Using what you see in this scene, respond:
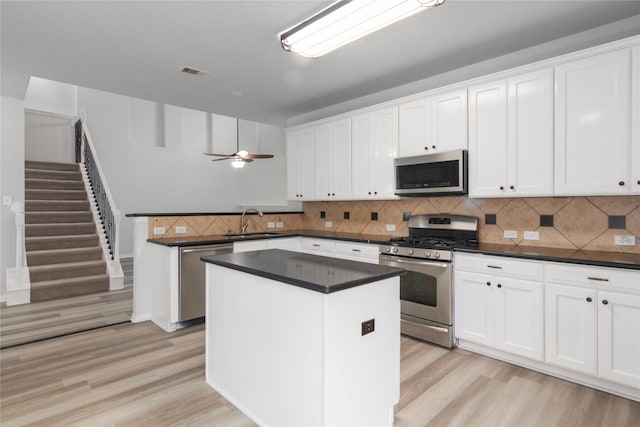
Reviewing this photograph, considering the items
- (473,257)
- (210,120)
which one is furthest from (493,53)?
(210,120)

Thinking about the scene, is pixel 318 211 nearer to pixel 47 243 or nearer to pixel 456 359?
pixel 456 359

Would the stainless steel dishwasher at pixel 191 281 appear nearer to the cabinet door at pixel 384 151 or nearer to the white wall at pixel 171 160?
the cabinet door at pixel 384 151

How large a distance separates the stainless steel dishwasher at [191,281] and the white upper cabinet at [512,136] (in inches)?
106

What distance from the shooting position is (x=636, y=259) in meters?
2.34

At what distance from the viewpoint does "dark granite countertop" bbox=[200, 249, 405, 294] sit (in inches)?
65.7

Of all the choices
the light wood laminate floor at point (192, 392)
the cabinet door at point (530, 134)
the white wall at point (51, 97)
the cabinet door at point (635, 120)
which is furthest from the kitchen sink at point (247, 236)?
the white wall at point (51, 97)

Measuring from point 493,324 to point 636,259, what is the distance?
1040 mm

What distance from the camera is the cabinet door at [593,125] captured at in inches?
95.8

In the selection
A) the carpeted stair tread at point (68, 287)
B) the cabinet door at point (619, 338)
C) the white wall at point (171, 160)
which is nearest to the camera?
the cabinet door at point (619, 338)

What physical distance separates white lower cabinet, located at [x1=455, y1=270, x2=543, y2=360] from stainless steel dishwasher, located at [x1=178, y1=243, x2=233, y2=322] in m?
2.43

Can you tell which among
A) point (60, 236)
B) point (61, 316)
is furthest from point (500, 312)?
point (60, 236)

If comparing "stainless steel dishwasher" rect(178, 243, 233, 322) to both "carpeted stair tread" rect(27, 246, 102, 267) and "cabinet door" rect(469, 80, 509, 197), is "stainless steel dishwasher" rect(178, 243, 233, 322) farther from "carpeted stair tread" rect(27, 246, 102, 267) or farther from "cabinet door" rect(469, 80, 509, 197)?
"carpeted stair tread" rect(27, 246, 102, 267)

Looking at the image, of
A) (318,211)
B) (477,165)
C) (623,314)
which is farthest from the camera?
(318,211)

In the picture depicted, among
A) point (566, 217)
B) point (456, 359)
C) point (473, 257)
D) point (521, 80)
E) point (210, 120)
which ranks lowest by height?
point (456, 359)
